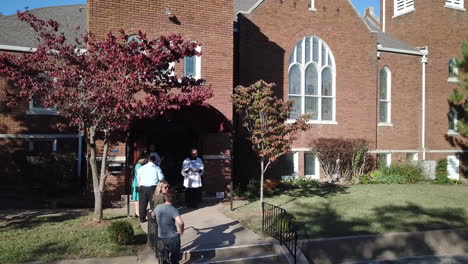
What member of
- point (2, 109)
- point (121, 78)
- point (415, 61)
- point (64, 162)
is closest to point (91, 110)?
point (121, 78)

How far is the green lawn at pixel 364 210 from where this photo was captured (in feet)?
33.3

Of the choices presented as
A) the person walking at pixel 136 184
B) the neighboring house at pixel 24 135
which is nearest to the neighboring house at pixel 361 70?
the person walking at pixel 136 184

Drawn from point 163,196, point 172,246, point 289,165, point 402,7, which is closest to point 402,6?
point 402,7

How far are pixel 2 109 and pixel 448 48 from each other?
823 inches

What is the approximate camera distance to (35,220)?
9984 millimetres

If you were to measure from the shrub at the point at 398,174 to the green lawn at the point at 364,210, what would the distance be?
5.93 feet

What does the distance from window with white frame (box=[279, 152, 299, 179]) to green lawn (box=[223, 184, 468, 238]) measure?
2182 mm

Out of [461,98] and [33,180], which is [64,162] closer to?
[33,180]

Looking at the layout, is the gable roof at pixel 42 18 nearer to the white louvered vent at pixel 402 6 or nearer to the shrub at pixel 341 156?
the shrub at pixel 341 156

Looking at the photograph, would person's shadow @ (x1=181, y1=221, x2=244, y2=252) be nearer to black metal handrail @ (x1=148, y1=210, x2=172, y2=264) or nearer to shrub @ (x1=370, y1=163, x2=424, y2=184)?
black metal handrail @ (x1=148, y1=210, x2=172, y2=264)

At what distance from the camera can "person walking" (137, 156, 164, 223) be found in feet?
33.0

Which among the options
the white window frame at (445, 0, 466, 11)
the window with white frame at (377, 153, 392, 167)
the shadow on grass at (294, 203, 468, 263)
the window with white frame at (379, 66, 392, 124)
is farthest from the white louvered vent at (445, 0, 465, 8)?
the shadow on grass at (294, 203, 468, 263)

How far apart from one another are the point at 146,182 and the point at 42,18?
1114 centimetres

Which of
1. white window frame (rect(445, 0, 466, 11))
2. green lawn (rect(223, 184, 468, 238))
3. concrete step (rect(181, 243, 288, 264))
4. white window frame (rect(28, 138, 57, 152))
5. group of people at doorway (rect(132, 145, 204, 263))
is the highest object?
white window frame (rect(445, 0, 466, 11))
